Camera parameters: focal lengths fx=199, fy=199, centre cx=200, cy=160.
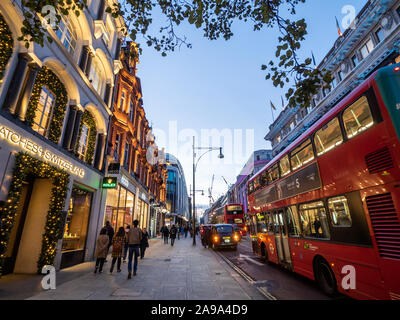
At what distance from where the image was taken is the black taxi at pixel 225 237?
15875 millimetres

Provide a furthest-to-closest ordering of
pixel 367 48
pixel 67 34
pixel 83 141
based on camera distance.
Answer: pixel 367 48 → pixel 83 141 → pixel 67 34

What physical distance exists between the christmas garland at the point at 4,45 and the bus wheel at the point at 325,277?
11.0 m

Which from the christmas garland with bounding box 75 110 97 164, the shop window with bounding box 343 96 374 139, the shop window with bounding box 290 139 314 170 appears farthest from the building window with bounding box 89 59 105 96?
the shop window with bounding box 343 96 374 139

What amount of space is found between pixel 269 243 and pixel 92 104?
38.8 feet

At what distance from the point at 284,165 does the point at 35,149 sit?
30.7 feet

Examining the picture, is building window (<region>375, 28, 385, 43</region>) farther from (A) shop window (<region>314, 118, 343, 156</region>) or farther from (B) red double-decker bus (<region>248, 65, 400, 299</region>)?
(A) shop window (<region>314, 118, 343, 156</region>)

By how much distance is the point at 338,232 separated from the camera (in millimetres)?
5000

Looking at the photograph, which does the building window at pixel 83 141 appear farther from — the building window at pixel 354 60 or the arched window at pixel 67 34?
the building window at pixel 354 60

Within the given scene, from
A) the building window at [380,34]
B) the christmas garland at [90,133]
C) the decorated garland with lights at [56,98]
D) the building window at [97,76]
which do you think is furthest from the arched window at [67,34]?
the building window at [380,34]

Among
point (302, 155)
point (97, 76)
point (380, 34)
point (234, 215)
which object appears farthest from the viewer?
point (234, 215)

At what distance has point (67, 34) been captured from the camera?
9617mm

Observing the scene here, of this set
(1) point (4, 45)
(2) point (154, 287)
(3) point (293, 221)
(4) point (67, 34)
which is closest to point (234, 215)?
(3) point (293, 221)

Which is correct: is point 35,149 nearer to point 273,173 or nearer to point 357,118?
point 273,173
